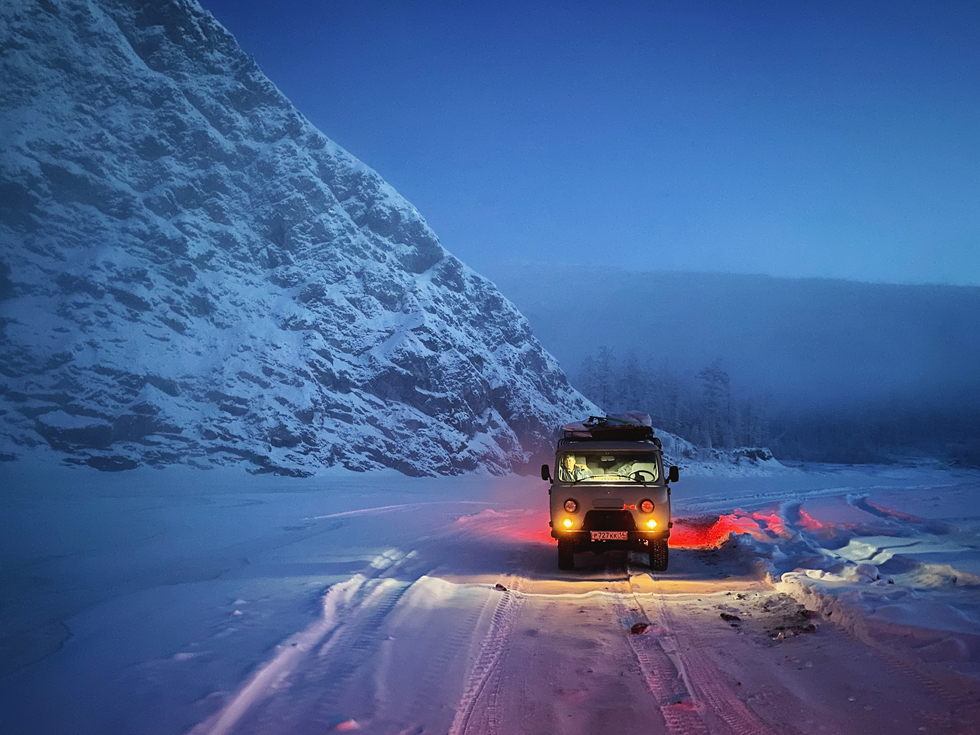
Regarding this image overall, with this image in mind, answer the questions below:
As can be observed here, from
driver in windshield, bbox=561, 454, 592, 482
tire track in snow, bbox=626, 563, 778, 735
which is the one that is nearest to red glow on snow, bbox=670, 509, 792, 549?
driver in windshield, bbox=561, 454, 592, 482

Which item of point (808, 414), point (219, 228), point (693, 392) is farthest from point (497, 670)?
point (808, 414)

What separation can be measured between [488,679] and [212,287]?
75.6 meters

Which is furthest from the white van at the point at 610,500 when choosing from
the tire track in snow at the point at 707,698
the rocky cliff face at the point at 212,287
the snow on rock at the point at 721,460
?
the snow on rock at the point at 721,460

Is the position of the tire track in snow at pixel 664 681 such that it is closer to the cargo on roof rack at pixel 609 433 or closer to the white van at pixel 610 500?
the white van at pixel 610 500

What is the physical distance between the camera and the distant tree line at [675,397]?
126062 millimetres

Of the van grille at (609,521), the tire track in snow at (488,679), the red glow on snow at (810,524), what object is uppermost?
the van grille at (609,521)

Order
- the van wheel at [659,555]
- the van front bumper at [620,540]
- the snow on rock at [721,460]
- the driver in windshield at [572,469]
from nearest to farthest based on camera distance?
the van front bumper at [620,540], the van wheel at [659,555], the driver in windshield at [572,469], the snow on rock at [721,460]

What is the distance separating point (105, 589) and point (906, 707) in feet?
43.3

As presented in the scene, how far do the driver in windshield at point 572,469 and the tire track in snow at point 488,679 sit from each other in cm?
403

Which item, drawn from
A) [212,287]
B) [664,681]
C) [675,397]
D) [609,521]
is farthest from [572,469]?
[675,397]

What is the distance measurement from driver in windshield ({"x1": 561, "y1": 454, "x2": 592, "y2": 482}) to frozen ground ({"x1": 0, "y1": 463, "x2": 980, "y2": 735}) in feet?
6.71

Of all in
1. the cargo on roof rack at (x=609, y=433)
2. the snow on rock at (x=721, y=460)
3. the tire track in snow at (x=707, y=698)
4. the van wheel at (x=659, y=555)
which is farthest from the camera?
the snow on rock at (x=721, y=460)

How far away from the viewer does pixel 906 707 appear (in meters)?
5.42

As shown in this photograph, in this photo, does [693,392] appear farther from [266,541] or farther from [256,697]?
[256,697]
